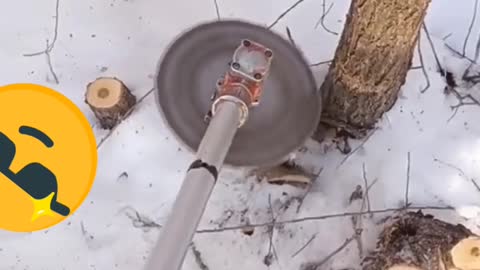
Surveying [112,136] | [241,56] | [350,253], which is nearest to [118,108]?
[112,136]

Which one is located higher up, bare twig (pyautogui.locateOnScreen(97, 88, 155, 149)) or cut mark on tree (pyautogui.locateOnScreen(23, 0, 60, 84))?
cut mark on tree (pyautogui.locateOnScreen(23, 0, 60, 84))

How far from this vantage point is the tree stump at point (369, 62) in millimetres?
1262

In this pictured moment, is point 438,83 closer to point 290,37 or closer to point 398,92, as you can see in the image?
point 398,92

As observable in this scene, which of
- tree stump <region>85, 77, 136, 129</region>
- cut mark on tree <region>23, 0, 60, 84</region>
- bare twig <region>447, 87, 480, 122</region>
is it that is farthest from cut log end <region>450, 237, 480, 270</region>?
cut mark on tree <region>23, 0, 60, 84</region>

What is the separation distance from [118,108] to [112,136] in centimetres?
8

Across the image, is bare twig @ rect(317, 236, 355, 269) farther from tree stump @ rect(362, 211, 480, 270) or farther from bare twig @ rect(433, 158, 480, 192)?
bare twig @ rect(433, 158, 480, 192)

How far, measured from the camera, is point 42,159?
1482 millimetres

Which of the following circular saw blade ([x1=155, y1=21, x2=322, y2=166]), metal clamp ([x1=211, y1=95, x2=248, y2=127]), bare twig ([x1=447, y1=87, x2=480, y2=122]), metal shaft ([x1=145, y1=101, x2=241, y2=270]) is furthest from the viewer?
bare twig ([x1=447, y1=87, x2=480, y2=122])

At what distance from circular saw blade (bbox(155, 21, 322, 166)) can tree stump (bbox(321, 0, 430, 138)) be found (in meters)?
0.07

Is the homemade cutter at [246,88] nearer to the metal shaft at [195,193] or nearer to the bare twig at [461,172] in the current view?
the metal shaft at [195,193]

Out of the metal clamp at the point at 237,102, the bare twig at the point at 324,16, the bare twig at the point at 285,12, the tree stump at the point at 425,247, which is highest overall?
the metal clamp at the point at 237,102

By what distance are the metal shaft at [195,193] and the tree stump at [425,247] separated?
384 millimetres

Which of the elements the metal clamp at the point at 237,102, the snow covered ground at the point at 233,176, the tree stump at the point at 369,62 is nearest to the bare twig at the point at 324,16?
the snow covered ground at the point at 233,176

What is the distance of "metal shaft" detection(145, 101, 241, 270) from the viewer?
1.08 meters
